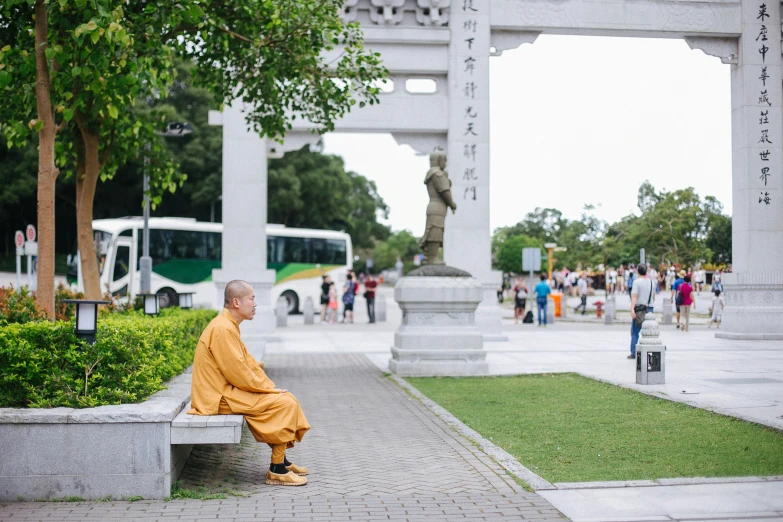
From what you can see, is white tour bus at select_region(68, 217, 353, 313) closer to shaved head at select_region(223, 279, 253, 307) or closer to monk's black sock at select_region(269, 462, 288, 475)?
shaved head at select_region(223, 279, 253, 307)

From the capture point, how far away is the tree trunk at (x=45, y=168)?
8.72 m

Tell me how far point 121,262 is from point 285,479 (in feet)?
89.8

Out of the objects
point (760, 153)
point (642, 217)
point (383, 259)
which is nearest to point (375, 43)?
point (760, 153)

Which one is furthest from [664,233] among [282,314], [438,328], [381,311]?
[438,328]

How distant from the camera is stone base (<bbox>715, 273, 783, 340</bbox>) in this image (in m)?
21.4

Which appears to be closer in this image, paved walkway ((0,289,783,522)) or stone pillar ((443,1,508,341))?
paved walkway ((0,289,783,522))

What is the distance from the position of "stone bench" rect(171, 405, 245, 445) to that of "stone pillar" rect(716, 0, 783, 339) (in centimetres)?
1820

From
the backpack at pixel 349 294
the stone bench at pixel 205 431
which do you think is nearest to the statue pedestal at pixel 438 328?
the stone bench at pixel 205 431

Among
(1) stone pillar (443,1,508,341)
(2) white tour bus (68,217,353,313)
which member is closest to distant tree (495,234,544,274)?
(2) white tour bus (68,217,353,313)

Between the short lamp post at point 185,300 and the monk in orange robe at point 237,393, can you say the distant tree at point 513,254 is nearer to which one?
the short lamp post at point 185,300

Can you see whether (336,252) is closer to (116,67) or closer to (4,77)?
(116,67)

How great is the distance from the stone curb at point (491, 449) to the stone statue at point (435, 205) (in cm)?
386

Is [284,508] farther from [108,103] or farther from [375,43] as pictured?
[375,43]

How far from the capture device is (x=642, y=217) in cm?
4053
